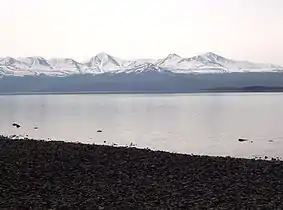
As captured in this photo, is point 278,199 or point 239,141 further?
point 239,141

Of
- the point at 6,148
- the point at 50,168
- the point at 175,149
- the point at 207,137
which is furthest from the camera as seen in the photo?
the point at 207,137

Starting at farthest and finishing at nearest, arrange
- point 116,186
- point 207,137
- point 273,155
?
1. point 207,137
2. point 273,155
3. point 116,186

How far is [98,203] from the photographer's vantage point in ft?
34.7

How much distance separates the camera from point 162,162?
52.3ft

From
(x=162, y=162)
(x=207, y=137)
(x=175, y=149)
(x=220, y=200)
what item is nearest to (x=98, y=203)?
(x=220, y=200)

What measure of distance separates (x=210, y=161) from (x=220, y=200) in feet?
18.1

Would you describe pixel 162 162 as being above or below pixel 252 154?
above

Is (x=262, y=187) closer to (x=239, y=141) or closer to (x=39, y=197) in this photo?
(x=39, y=197)

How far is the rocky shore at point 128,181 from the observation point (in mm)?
10656

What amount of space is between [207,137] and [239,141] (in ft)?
13.9

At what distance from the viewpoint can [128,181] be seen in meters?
12.8

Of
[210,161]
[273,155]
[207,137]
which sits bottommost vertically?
[207,137]

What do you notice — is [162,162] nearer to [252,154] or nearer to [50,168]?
[50,168]

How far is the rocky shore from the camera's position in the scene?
10656mm
